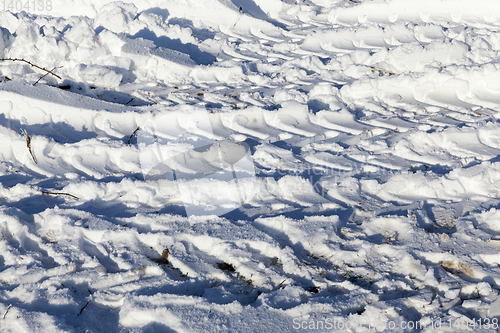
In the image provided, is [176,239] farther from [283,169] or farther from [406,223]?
[406,223]

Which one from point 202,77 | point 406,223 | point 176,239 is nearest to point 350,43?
point 202,77

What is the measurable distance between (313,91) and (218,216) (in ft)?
5.55

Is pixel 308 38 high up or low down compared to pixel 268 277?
up

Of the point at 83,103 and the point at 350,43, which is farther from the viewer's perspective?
the point at 350,43

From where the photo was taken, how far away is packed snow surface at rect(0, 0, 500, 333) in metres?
1.73

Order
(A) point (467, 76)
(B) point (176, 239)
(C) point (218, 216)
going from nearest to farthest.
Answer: (B) point (176, 239) → (C) point (218, 216) → (A) point (467, 76)

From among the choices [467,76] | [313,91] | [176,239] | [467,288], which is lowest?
[176,239]

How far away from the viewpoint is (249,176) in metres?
2.57

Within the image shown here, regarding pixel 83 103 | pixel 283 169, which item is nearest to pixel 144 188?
pixel 283 169

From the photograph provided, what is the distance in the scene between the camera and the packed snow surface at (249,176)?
5.68ft

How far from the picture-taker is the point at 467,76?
342 cm

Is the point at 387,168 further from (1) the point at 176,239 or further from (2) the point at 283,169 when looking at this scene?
(1) the point at 176,239

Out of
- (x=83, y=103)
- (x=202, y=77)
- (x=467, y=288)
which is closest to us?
(x=467, y=288)

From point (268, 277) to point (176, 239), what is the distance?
541 mm
